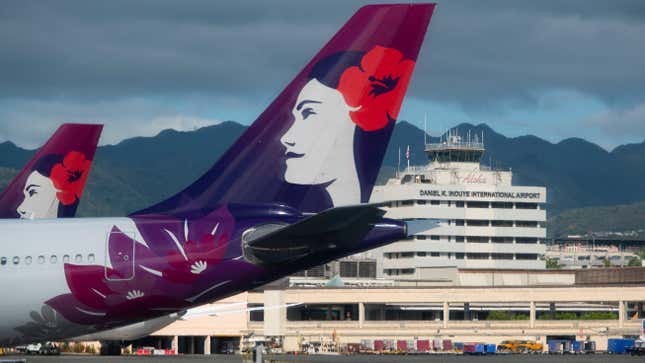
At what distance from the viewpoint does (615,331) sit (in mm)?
135000

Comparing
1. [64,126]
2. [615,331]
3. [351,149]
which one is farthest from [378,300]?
[351,149]

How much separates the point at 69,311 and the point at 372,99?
9.09 m

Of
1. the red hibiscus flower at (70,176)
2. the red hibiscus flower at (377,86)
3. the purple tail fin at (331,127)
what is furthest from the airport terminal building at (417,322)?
the red hibiscus flower at (377,86)

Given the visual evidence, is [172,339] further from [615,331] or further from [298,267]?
[298,267]

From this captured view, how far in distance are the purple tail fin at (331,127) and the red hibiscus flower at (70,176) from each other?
104 feet

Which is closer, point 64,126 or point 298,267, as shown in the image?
point 298,267

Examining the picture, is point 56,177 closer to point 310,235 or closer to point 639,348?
point 310,235

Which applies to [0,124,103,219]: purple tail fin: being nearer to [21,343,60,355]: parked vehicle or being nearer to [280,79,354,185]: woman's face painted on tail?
[21,343,60,355]: parked vehicle

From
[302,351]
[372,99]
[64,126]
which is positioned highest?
[64,126]

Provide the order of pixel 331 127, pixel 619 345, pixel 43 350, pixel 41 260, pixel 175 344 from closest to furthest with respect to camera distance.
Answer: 1. pixel 41 260
2. pixel 331 127
3. pixel 43 350
4. pixel 619 345
5. pixel 175 344

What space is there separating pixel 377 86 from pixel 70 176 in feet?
114

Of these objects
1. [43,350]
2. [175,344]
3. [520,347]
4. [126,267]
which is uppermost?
[126,267]

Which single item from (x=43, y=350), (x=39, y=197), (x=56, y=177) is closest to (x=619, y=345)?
(x=43, y=350)

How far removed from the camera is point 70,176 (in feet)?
211
